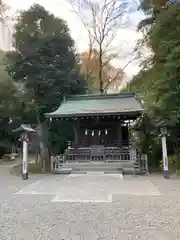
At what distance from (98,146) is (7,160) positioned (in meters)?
9.69

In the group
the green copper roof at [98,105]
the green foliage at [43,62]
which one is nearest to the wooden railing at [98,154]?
the green copper roof at [98,105]

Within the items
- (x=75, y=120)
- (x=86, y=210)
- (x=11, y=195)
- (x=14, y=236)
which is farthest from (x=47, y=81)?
(x=14, y=236)

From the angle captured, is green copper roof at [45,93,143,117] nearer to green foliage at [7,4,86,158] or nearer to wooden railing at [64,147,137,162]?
green foliage at [7,4,86,158]

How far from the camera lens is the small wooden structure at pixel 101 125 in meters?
11.9

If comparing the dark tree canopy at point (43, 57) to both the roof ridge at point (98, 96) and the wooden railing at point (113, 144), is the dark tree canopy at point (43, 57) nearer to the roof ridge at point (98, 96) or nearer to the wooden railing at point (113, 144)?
the roof ridge at point (98, 96)

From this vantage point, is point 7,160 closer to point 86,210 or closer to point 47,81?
point 47,81

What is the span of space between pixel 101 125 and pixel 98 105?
1368mm

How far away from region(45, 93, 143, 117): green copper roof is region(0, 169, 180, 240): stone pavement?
5.45 meters

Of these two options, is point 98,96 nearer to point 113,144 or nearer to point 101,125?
point 101,125

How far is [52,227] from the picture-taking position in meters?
3.84

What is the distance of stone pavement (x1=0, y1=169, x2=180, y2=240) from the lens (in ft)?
11.7

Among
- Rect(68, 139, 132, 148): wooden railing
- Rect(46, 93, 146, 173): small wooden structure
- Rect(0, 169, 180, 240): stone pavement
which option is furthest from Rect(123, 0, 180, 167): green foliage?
Rect(0, 169, 180, 240): stone pavement

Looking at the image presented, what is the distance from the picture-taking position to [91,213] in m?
4.57

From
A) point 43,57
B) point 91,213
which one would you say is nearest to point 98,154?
point 43,57
